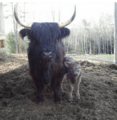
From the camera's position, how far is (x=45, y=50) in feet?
8.30

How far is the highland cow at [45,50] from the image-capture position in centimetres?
258

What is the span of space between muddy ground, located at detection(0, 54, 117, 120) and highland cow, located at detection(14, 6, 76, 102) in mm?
617

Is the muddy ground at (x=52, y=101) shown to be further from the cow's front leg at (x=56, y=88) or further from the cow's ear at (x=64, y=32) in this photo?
the cow's ear at (x=64, y=32)

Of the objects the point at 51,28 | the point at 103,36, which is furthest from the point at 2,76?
the point at 103,36

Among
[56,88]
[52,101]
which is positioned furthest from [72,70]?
[52,101]

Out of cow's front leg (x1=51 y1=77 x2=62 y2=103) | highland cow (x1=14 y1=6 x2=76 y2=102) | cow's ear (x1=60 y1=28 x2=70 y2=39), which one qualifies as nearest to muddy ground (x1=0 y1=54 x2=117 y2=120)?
cow's front leg (x1=51 y1=77 x2=62 y2=103)

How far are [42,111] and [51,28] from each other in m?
1.85

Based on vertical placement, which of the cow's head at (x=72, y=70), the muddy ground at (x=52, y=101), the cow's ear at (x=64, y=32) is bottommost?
Answer: the muddy ground at (x=52, y=101)

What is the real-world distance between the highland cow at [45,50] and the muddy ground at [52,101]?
0.62m

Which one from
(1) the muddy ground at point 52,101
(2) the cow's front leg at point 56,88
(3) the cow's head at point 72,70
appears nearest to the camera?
(1) the muddy ground at point 52,101

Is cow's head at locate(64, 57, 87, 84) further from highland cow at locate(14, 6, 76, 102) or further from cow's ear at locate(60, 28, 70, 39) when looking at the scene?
cow's ear at locate(60, 28, 70, 39)

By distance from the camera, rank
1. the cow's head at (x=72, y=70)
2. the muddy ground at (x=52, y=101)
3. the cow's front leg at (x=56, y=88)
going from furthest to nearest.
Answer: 1. the cow's front leg at (x=56, y=88)
2. the cow's head at (x=72, y=70)
3. the muddy ground at (x=52, y=101)

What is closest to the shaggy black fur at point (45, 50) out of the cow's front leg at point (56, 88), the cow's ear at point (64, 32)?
the cow's ear at point (64, 32)

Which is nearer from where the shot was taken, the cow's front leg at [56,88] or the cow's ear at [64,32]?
the cow's ear at [64,32]
